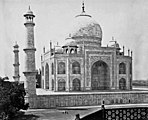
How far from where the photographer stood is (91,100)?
1041 cm

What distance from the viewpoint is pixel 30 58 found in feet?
32.6

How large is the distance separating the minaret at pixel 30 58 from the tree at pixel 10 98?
155cm

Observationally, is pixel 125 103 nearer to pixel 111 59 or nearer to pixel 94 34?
pixel 111 59

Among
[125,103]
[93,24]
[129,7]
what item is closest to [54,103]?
[125,103]

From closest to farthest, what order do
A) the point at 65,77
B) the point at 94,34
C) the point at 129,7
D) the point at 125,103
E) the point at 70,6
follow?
the point at 129,7 → the point at 70,6 → the point at 125,103 → the point at 65,77 → the point at 94,34

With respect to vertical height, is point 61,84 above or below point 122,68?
below

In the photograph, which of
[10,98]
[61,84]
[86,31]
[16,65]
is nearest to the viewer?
[10,98]

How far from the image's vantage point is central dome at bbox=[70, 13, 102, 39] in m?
15.5

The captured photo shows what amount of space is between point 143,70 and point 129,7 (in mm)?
2059

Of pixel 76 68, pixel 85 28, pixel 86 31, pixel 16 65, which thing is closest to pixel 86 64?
pixel 76 68

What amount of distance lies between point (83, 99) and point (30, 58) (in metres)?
3.17

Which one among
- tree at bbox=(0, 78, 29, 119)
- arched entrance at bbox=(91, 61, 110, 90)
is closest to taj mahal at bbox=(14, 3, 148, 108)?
arched entrance at bbox=(91, 61, 110, 90)

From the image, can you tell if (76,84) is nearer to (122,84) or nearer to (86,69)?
(86,69)

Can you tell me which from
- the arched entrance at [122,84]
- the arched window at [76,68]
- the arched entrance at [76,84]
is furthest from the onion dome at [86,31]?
the arched entrance at [122,84]
